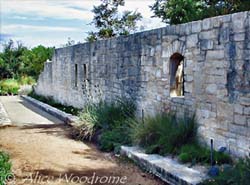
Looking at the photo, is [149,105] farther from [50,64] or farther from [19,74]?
[19,74]

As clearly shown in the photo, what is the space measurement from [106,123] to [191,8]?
17.7 feet

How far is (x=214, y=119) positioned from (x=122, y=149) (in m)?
1.87

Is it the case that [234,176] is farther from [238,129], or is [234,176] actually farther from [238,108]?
[238,108]

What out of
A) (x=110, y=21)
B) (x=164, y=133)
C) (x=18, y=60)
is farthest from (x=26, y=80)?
(x=164, y=133)

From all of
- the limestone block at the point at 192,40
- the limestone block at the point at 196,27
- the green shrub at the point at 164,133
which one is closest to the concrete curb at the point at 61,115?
the green shrub at the point at 164,133

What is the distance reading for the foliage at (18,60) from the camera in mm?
28375

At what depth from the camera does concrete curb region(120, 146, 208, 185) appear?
519cm

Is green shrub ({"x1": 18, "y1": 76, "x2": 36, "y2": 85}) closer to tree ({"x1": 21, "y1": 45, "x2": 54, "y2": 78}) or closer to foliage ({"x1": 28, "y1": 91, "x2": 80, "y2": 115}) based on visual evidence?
tree ({"x1": 21, "y1": 45, "x2": 54, "y2": 78})

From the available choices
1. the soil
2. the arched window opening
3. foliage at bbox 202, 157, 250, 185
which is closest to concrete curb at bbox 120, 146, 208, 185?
the soil

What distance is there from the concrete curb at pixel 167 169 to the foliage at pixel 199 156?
0.58 feet

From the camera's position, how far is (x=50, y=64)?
1831 centimetres

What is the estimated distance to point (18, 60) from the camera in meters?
30.3

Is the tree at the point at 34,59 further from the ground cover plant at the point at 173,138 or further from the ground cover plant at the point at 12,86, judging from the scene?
the ground cover plant at the point at 173,138

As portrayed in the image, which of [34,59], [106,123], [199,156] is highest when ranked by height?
[34,59]
